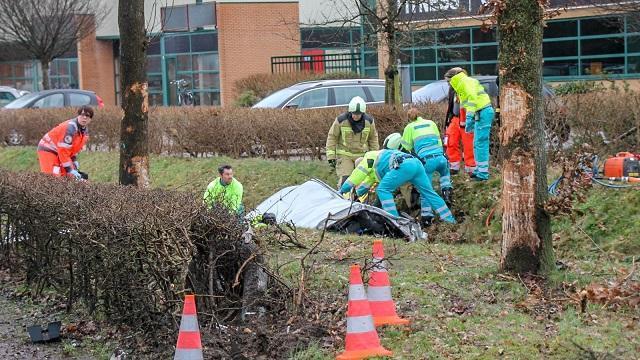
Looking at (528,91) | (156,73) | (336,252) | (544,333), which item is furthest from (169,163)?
(156,73)

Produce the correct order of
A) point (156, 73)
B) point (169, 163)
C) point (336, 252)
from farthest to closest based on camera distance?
point (156, 73)
point (169, 163)
point (336, 252)

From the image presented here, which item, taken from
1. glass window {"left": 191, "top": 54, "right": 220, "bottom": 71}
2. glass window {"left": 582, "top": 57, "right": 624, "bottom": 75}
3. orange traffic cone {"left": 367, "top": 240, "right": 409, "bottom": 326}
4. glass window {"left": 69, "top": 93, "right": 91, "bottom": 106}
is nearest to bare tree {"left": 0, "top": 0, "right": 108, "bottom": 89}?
glass window {"left": 191, "top": 54, "right": 220, "bottom": 71}

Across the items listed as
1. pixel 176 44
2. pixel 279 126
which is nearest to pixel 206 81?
pixel 176 44

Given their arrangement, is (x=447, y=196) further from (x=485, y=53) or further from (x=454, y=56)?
(x=454, y=56)

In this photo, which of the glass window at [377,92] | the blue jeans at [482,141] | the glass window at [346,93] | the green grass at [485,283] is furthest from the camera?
the glass window at [377,92]

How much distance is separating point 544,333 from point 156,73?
35530mm

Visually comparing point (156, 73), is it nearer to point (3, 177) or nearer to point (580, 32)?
point (580, 32)

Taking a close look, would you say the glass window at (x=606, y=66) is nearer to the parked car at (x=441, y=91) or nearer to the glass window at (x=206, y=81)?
the parked car at (x=441, y=91)

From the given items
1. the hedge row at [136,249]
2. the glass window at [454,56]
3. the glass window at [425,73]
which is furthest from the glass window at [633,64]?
the hedge row at [136,249]

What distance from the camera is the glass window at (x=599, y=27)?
27016 mm

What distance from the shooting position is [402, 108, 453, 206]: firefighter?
13.0 m

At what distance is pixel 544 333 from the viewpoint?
6848 mm

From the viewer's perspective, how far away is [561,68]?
2914 cm

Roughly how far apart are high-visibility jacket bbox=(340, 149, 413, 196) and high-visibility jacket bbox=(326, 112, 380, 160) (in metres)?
0.96
